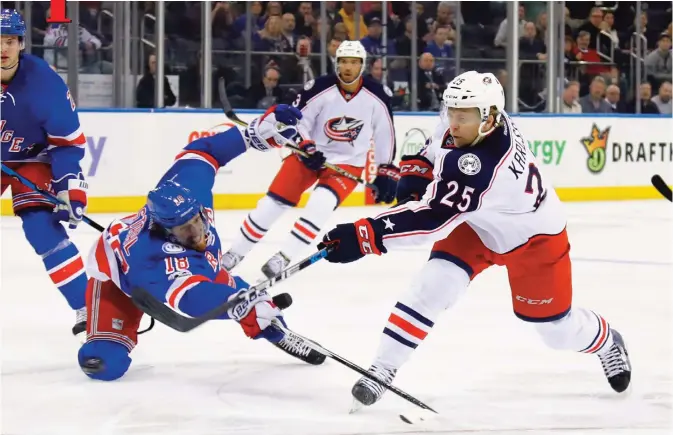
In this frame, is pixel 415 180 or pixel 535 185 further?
pixel 415 180

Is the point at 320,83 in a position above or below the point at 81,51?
below

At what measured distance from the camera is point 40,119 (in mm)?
3818

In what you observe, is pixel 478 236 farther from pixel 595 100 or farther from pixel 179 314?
pixel 595 100

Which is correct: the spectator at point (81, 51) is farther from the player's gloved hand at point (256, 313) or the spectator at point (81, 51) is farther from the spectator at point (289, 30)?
the player's gloved hand at point (256, 313)

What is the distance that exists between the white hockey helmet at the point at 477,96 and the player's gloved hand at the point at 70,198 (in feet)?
4.85

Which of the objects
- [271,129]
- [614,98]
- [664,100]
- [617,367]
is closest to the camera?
[617,367]

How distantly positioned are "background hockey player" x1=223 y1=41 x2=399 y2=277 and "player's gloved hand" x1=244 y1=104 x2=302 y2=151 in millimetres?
1350

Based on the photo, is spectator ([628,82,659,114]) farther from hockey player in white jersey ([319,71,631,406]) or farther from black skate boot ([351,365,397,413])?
black skate boot ([351,365,397,413])

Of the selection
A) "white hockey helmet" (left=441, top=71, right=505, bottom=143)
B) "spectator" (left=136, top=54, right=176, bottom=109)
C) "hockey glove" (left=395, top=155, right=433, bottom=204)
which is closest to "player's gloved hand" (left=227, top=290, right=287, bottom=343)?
"hockey glove" (left=395, top=155, right=433, bottom=204)

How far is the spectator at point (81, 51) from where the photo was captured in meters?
7.96

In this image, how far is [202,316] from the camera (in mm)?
2881

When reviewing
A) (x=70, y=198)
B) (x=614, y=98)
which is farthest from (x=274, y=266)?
(x=614, y=98)

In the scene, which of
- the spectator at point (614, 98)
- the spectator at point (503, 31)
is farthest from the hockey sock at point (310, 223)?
the spectator at point (614, 98)

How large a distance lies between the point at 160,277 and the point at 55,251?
91 cm
